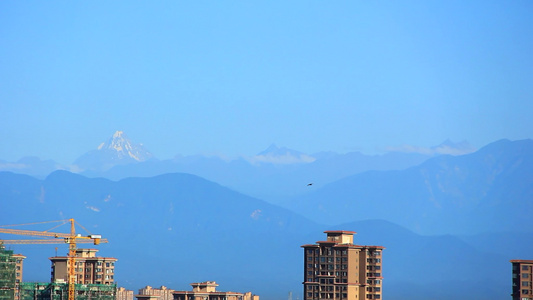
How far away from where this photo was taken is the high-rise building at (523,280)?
395 ft

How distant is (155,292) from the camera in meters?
165

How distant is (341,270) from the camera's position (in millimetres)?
129875

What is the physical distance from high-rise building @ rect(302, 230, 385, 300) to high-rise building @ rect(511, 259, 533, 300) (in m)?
16.7

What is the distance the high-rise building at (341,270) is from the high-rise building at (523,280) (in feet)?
54.9

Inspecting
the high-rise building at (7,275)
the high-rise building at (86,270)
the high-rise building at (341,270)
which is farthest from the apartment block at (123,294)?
the high-rise building at (341,270)

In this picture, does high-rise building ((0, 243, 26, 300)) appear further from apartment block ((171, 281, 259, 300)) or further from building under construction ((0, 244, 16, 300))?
apartment block ((171, 281, 259, 300))

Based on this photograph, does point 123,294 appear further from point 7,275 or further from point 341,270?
point 341,270

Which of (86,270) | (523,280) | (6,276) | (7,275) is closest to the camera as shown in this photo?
(523,280)

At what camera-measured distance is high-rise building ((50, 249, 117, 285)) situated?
144625 mm

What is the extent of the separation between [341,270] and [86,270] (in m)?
35.8

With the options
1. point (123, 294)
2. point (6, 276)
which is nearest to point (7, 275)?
point (6, 276)

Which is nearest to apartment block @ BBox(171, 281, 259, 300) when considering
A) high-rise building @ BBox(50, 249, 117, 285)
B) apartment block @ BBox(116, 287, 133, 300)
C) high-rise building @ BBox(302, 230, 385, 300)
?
high-rise building @ BBox(50, 249, 117, 285)

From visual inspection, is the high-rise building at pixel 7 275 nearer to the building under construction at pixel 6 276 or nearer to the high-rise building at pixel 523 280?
the building under construction at pixel 6 276

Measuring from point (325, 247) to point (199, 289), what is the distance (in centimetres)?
1982
